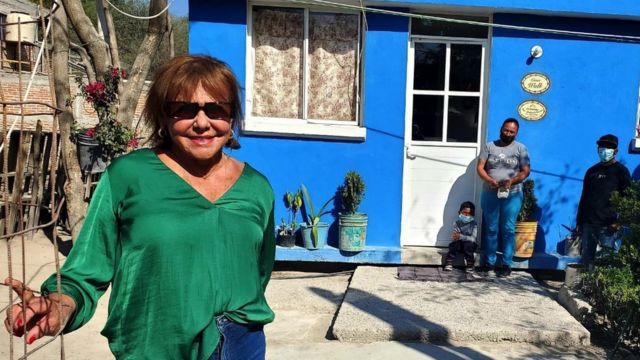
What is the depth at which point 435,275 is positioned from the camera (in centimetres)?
591

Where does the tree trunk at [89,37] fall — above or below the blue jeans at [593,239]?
above

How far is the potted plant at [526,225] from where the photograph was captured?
19.9 ft

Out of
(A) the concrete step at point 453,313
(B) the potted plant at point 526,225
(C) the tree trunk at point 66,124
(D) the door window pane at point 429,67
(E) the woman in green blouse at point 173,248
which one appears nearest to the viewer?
(E) the woman in green blouse at point 173,248

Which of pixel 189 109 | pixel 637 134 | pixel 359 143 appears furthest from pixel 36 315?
pixel 637 134

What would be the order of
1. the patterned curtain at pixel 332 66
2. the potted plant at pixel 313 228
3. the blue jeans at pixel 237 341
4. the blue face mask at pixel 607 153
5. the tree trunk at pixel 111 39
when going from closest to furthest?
the blue jeans at pixel 237 341, the blue face mask at pixel 607 153, the potted plant at pixel 313 228, the patterned curtain at pixel 332 66, the tree trunk at pixel 111 39

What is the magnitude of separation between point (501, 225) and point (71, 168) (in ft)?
17.6

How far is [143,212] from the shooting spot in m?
1.64

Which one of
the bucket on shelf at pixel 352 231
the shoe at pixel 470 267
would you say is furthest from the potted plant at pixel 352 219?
the shoe at pixel 470 267

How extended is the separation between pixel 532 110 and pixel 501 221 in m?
1.35

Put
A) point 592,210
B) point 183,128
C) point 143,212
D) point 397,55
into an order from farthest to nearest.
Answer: point 397,55 < point 592,210 < point 183,128 < point 143,212

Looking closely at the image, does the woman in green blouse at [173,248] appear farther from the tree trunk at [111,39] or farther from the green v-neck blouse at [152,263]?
the tree trunk at [111,39]

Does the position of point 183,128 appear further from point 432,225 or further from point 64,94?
point 64,94

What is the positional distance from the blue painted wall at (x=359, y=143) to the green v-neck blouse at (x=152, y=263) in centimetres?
455

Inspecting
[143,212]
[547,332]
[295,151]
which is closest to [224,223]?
[143,212]
